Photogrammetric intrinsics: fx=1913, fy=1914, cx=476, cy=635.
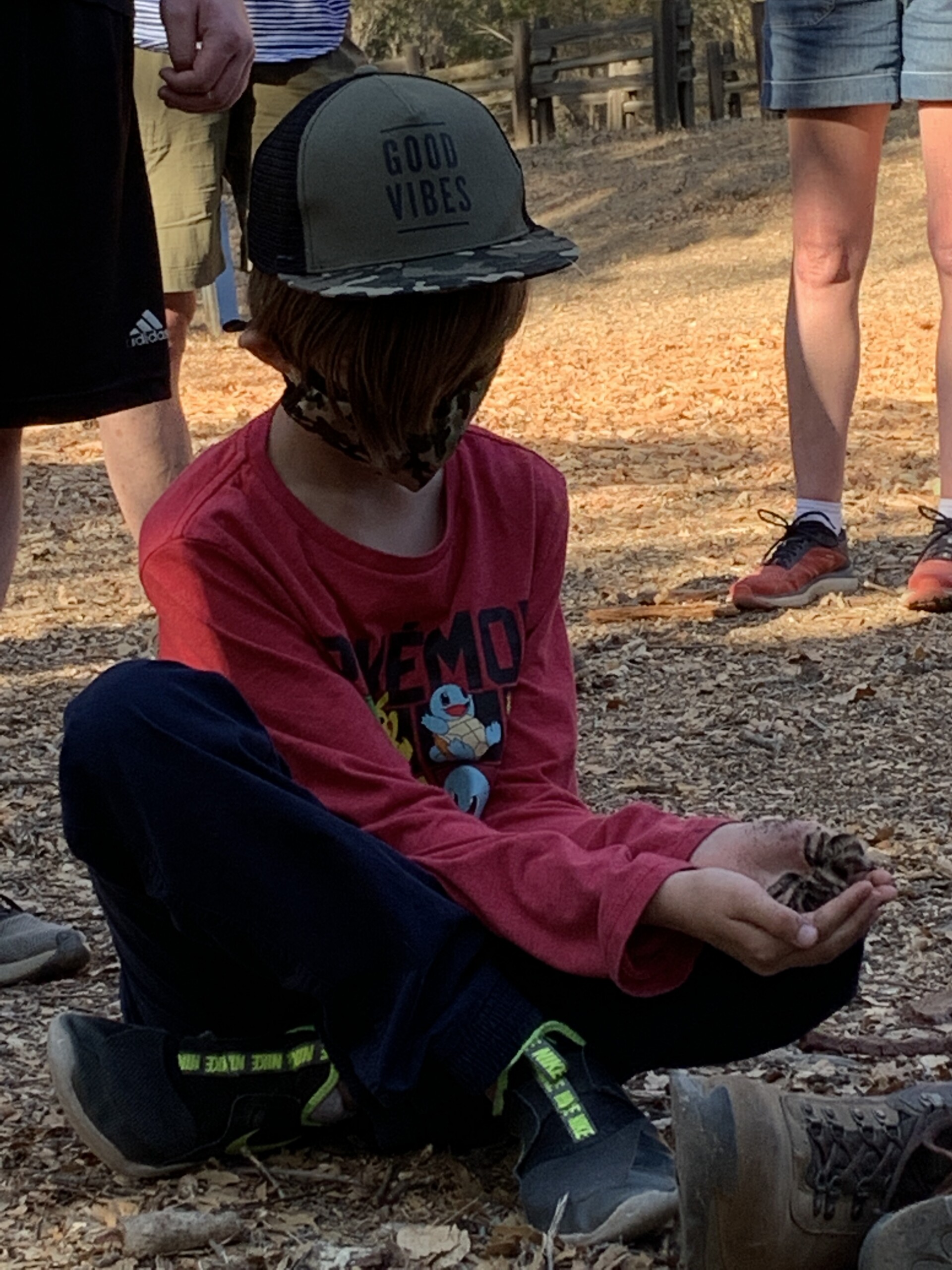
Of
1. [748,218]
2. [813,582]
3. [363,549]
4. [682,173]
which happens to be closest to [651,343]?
[748,218]

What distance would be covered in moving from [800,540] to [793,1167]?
2953 millimetres

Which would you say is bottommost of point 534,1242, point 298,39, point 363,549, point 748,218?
point 748,218

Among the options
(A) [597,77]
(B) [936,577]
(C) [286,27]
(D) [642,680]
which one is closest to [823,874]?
(D) [642,680]

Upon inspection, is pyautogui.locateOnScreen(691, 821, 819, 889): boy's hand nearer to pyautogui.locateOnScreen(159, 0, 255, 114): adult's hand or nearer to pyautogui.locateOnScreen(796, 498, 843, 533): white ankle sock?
pyautogui.locateOnScreen(159, 0, 255, 114): adult's hand

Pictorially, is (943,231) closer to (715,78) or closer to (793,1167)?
(793,1167)

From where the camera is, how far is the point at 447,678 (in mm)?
2121

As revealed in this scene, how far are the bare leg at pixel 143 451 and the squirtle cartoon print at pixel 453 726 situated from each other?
69.7 inches

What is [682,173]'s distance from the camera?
15719mm

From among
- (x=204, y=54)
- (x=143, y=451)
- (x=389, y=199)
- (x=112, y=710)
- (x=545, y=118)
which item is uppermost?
(x=204, y=54)

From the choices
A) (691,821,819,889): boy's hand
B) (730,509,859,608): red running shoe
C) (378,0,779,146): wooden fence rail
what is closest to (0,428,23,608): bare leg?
(691,821,819,889): boy's hand

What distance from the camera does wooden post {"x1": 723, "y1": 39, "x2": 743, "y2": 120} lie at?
24.6 m

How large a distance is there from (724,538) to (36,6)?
3.04 metres

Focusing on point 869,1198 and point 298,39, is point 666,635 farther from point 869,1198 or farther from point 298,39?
point 869,1198

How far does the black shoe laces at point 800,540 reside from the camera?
4477 mm
